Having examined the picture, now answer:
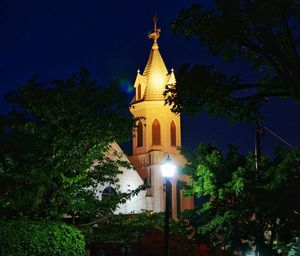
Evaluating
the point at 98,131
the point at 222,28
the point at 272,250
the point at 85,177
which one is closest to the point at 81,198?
the point at 85,177

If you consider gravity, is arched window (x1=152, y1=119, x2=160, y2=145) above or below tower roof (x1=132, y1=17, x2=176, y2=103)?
below

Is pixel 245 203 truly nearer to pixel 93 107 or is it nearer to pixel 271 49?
pixel 93 107

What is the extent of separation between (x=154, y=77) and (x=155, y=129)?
4438mm

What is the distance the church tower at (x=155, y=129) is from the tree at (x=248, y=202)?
67.1ft

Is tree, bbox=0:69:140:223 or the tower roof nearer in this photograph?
tree, bbox=0:69:140:223

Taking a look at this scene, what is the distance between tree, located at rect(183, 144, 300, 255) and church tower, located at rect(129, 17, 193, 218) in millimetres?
20460

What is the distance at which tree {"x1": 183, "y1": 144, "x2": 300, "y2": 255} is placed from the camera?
65.3 ft

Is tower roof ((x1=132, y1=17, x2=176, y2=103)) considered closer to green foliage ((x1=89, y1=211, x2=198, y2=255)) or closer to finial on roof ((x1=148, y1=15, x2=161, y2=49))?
finial on roof ((x1=148, y1=15, x2=161, y2=49))

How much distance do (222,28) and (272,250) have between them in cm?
1054

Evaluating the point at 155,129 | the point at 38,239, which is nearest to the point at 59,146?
the point at 38,239

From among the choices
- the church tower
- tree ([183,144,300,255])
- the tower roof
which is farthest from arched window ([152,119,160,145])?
tree ([183,144,300,255])

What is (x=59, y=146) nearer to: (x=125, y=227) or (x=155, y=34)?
(x=125, y=227)

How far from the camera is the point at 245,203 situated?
66.5ft

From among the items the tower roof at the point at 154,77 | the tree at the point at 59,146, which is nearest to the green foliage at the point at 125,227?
the tree at the point at 59,146
